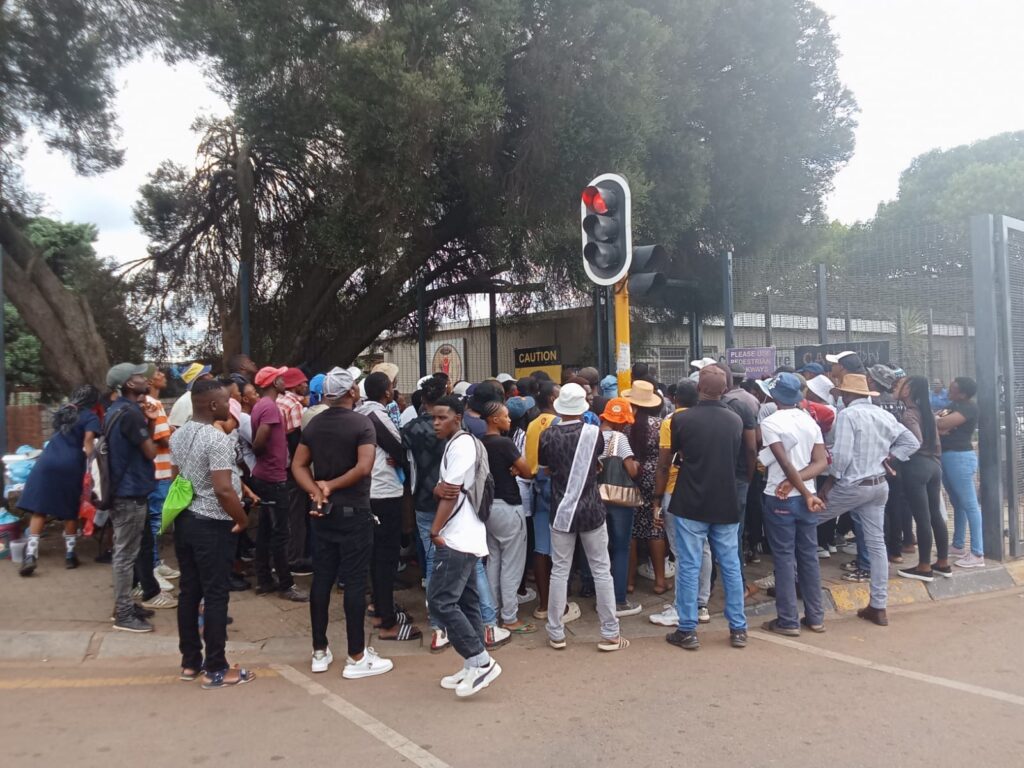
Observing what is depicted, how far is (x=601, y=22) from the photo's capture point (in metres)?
9.43

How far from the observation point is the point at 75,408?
21.2ft

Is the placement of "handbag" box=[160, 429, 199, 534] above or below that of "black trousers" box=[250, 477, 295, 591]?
above

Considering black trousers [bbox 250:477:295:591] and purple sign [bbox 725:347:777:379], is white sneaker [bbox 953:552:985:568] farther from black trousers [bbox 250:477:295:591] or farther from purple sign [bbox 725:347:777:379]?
black trousers [bbox 250:477:295:591]

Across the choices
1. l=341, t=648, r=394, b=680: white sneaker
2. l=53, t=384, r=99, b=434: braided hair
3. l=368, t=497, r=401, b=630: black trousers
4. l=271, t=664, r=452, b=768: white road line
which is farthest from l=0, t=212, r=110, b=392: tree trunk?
l=341, t=648, r=394, b=680: white sneaker

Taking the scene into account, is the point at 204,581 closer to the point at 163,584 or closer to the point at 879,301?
the point at 163,584

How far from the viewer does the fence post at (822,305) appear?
10.1 metres

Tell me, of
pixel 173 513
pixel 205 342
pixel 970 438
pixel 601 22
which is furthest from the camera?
pixel 205 342

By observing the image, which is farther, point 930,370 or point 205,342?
point 205,342

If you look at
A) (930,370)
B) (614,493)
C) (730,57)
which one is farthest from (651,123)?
(614,493)

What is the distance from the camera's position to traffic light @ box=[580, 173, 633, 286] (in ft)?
20.5

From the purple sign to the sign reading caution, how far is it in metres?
2.94

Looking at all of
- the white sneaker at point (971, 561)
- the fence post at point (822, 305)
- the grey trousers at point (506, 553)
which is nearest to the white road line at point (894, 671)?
the grey trousers at point (506, 553)

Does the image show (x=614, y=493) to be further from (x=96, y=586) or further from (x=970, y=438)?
(x=96, y=586)

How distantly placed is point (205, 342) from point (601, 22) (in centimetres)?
789
